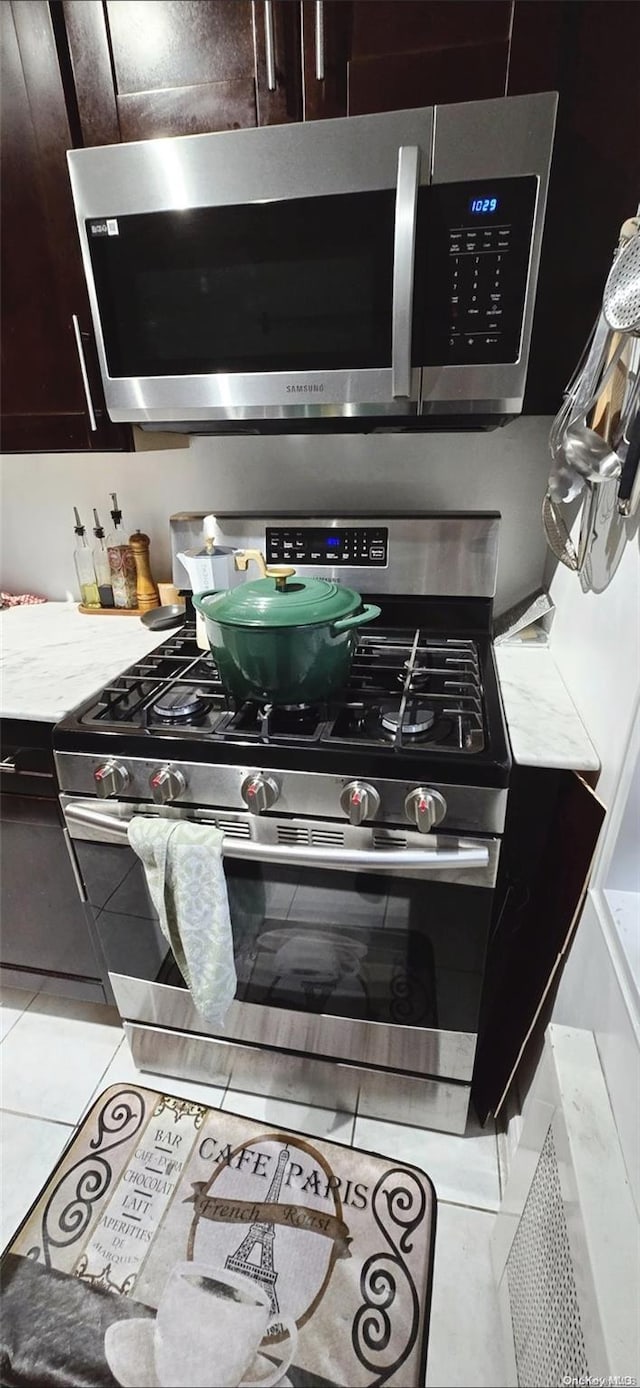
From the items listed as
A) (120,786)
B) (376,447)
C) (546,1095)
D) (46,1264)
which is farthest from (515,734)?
(46,1264)

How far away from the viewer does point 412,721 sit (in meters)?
0.95

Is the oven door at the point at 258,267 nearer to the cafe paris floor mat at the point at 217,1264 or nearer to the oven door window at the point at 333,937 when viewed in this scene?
the oven door window at the point at 333,937

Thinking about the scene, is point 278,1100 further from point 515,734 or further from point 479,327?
point 479,327

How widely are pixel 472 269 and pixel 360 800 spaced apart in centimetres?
86

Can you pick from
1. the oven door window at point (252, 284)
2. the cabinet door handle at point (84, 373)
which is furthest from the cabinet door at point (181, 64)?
the cabinet door handle at point (84, 373)

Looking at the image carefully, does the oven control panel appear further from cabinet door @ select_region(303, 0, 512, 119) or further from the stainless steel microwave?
cabinet door @ select_region(303, 0, 512, 119)

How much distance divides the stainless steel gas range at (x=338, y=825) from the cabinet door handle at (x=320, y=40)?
2.33 feet

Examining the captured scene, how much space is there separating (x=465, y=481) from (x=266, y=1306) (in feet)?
5.38

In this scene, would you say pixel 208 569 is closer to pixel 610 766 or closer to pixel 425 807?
pixel 425 807

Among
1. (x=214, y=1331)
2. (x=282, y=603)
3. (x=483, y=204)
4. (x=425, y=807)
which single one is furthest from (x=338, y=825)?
(x=483, y=204)

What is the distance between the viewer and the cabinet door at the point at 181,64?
2.98 feet

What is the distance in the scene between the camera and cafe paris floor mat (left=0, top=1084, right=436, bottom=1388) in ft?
3.08

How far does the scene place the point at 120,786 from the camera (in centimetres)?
98

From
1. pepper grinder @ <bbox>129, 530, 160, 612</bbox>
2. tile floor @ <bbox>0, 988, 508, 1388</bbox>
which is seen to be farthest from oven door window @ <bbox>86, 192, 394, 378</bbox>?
tile floor @ <bbox>0, 988, 508, 1388</bbox>
